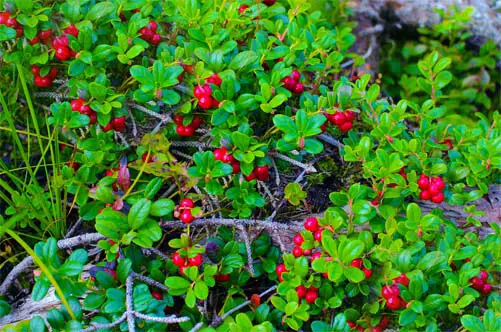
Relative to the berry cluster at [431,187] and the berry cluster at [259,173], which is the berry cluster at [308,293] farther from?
the berry cluster at [431,187]

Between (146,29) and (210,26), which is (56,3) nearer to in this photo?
(146,29)

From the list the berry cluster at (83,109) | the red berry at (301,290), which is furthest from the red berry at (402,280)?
the berry cluster at (83,109)

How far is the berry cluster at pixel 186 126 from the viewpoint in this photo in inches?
98.7

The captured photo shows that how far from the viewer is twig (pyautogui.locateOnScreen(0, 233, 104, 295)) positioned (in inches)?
87.7

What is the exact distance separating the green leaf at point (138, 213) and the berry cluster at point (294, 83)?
90 cm

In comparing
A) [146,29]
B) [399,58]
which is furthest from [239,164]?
[399,58]

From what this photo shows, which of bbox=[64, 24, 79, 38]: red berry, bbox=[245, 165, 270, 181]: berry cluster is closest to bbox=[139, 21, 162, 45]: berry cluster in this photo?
bbox=[64, 24, 79, 38]: red berry

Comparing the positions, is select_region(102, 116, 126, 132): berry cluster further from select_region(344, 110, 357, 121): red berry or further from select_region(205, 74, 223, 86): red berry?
select_region(344, 110, 357, 121): red berry

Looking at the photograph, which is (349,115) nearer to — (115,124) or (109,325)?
(115,124)

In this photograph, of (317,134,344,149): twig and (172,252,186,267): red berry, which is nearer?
(172,252,186,267): red berry

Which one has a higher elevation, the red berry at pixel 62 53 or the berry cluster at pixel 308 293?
the red berry at pixel 62 53

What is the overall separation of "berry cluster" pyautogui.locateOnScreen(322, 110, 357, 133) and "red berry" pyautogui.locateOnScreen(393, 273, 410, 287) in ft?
2.40

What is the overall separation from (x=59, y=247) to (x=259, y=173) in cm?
84

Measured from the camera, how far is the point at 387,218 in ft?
7.36
